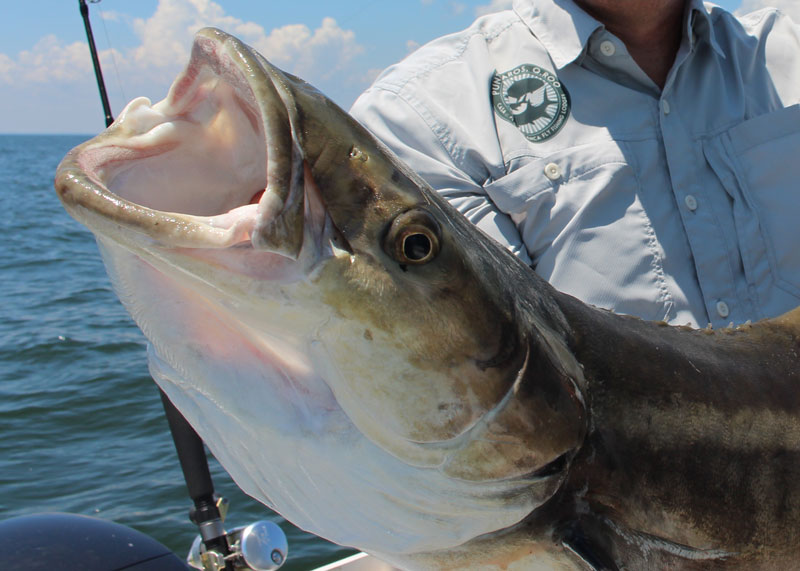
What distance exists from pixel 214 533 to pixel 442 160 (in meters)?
1.47

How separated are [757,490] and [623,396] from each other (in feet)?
1.14

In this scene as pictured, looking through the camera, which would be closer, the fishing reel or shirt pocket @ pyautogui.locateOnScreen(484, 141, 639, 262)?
shirt pocket @ pyautogui.locateOnScreen(484, 141, 639, 262)

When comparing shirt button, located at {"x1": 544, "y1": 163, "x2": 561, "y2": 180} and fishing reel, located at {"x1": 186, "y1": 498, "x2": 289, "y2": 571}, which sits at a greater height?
shirt button, located at {"x1": 544, "y1": 163, "x2": 561, "y2": 180}

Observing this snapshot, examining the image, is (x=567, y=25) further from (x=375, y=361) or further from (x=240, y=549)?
(x=240, y=549)

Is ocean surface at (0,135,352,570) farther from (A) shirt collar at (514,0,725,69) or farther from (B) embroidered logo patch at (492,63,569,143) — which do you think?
(A) shirt collar at (514,0,725,69)

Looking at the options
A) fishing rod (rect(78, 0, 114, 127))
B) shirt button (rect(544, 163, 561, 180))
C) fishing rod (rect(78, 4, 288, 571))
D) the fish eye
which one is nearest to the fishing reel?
fishing rod (rect(78, 4, 288, 571))

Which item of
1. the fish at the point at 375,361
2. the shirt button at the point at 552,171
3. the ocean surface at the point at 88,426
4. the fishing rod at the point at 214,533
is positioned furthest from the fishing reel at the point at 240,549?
the ocean surface at the point at 88,426

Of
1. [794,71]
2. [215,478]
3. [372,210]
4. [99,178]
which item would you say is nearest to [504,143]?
[794,71]

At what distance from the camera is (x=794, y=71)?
106 inches

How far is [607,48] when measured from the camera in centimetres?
253

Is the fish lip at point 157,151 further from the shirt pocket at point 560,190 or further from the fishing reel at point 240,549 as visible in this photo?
the fishing reel at point 240,549

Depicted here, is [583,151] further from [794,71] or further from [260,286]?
[260,286]

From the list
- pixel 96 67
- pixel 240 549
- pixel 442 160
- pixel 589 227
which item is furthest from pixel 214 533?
pixel 96 67

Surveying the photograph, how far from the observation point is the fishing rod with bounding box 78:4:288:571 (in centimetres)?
260
